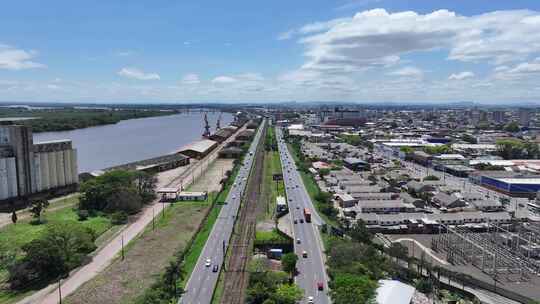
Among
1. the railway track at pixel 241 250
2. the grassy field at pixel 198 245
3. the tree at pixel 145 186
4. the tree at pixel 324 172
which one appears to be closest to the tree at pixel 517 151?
the tree at pixel 324 172

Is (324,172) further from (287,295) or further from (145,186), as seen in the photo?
(287,295)

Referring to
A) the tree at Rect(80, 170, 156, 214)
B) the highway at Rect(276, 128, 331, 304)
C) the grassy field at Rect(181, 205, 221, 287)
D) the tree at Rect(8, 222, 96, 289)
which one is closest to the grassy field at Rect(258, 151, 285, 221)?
the highway at Rect(276, 128, 331, 304)

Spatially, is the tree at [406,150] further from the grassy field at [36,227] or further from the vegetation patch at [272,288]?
the vegetation patch at [272,288]

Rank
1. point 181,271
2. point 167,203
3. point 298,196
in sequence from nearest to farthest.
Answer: point 181,271
point 167,203
point 298,196

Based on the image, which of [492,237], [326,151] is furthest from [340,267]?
[326,151]

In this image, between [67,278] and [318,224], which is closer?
[67,278]

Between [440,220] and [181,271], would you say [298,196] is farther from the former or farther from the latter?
[181,271]
